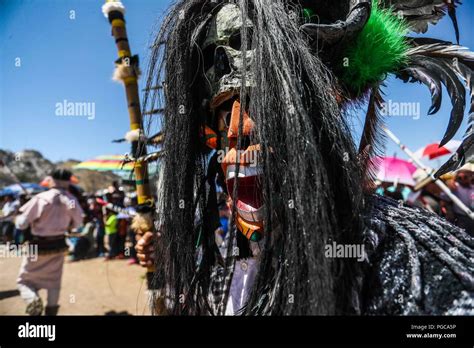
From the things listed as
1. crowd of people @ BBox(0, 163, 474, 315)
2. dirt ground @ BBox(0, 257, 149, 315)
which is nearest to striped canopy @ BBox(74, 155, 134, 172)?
dirt ground @ BBox(0, 257, 149, 315)

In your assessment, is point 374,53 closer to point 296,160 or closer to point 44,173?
point 296,160

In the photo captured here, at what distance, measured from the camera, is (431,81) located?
1.33 meters

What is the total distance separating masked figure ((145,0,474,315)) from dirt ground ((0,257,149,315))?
3.43 m

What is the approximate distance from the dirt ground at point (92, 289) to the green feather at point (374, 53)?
13.0ft

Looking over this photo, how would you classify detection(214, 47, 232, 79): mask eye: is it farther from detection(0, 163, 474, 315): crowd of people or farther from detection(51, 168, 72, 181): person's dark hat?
detection(51, 168, 72, 181): person's dark hat

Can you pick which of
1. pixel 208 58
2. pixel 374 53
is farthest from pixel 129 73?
pixel 374 53

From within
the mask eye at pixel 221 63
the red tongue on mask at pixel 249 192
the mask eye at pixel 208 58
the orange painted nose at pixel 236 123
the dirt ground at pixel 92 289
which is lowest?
the dirt ground at pixel 92 289

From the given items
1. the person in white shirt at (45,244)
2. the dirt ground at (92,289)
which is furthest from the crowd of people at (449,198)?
the dirt ground at (92,289)

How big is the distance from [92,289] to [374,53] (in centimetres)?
652

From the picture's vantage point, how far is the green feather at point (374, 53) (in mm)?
1331

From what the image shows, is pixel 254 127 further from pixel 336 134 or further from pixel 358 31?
pixel 358 31

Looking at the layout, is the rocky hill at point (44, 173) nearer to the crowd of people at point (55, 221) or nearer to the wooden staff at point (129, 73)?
the crowd of people at point (55, 221)

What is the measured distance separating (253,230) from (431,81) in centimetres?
84

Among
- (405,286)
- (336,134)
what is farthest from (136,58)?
(405,286)
